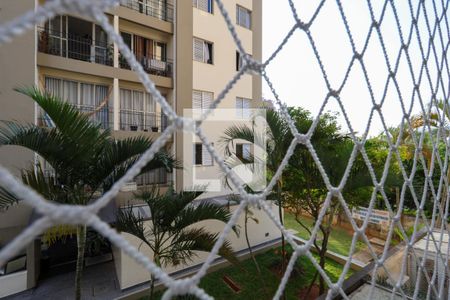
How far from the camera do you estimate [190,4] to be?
5625 mm

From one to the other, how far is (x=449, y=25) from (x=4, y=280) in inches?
222

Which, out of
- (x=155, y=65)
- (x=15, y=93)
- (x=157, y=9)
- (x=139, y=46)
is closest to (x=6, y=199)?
(x=15, y=93)

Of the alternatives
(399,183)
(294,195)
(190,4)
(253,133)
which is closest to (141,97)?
(190,4)

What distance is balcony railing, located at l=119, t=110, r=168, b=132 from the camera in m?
5.12

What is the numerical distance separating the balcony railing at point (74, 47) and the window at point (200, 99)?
1.96m

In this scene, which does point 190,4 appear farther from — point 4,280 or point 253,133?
point 4,280

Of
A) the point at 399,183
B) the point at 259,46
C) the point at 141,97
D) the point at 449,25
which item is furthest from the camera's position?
the point at 259,46

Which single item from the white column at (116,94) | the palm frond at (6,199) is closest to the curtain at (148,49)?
the white column at (116,94)

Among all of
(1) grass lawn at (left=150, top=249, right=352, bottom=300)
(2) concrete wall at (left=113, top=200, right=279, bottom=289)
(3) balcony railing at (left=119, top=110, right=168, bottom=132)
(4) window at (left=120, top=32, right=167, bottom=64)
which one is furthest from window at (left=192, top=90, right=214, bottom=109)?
(1) grass lawn at (left=150, top=249, right=352, bottom=300)

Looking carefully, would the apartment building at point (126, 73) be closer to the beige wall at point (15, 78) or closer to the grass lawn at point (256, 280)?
the beige wall at point (15, 78)

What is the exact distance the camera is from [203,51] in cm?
611

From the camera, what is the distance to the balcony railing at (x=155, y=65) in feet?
17.2

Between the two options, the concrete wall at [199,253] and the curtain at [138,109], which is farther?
the curtain at [138,109]

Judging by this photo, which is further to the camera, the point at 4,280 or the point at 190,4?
the point at 190,4
